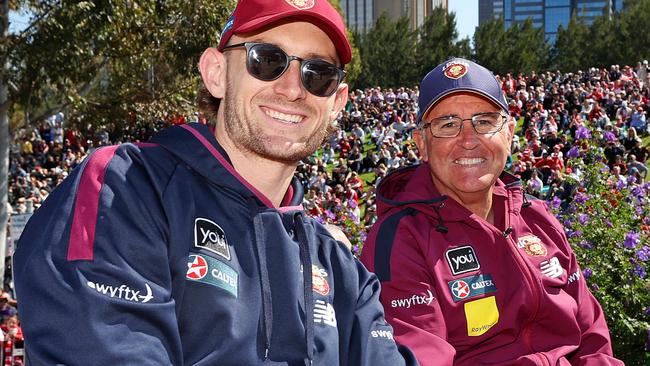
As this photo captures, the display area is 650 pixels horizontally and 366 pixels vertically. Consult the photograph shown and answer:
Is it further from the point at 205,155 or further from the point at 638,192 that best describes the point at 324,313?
the point at 638,192

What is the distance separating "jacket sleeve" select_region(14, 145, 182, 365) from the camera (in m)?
1.41

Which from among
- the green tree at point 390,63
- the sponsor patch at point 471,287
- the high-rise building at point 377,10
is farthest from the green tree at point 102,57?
the high-rise building at point 377,10

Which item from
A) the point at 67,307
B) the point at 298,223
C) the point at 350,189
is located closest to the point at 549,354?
the point at 298,223

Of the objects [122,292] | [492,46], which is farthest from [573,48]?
[122,292]

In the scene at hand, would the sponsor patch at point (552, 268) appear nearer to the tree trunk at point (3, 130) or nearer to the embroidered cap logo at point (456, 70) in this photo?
the embroidered cap logo at point (456, 70)

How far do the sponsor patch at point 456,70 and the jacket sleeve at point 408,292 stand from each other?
565 mm

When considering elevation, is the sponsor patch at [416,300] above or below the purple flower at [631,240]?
above

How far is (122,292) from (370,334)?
0.77 m

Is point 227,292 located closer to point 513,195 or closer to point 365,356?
point 365,356

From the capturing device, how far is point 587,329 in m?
2.85

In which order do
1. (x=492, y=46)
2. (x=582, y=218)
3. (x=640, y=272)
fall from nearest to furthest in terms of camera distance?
(x=640, y=272)
(x=582, y=218)
(x=492, y=46)

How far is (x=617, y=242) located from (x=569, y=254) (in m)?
2.28

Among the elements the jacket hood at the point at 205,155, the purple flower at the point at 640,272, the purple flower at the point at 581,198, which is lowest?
the purple flower at the point at 640,272

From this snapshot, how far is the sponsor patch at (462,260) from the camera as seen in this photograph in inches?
106
